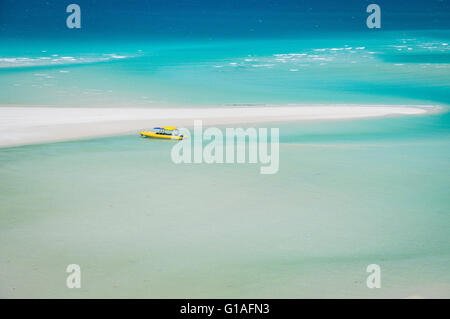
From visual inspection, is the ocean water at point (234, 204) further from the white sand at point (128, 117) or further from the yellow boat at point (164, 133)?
the white sand at point (128, 117)

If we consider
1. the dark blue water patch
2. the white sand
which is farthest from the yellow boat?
the dark blue water patch

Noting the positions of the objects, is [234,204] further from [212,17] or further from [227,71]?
[212,17]

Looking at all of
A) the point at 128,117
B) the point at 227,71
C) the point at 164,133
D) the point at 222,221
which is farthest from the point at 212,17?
the point at 222,221

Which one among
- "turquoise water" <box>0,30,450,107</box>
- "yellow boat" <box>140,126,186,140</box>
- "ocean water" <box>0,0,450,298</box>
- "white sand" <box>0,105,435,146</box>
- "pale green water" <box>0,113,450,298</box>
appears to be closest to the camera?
"pale green water" <box>0,113,450,298</box>

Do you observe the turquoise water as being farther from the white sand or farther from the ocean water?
the white sand

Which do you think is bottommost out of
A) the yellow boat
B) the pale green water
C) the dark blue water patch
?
the pale green water

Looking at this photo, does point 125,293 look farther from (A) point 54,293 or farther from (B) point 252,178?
(B) point 252,178
